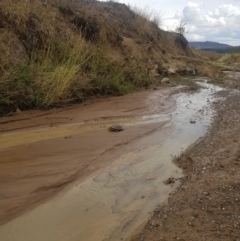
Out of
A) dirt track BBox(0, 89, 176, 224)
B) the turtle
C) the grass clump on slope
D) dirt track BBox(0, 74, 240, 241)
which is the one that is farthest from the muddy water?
the grass clump on slope

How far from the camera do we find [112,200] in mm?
3443

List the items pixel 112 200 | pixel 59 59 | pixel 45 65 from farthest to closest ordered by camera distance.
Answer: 1. pixel 59 59
2. pixel 45 65
3. pixel 112 200

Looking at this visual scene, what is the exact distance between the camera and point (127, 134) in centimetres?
580

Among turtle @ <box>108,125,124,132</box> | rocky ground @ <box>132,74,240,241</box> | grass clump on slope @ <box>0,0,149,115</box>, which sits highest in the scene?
grass clump on slope @ <box>0,0,149,115</box>

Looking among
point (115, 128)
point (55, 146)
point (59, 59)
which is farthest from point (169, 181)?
point (59, 59)

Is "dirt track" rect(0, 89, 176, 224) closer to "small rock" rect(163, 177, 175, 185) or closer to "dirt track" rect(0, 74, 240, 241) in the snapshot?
"dirt track" rect(0, 74, 240, 241)

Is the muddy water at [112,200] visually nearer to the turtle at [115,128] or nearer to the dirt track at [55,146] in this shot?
the dirt track at [55,146]

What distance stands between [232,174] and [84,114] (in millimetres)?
3777

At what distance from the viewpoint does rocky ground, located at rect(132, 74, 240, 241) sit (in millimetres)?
2680

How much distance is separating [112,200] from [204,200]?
0.98 meters

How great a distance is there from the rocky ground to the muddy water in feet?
0.61

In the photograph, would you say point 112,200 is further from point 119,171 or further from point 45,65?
point 45,65

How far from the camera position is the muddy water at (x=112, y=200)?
2824 mm

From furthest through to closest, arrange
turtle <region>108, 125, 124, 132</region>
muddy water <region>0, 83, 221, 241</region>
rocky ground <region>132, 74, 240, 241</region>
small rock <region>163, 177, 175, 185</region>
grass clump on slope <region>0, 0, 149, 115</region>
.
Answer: grass clump on slope <region>0, 0, 149, 115</region> < turtle <region>108, 125, 124, 132</region> < small rock <region>163, 177, 175, 185</region> < muddy water <region>0, 83, 221, 241</region> < rocky ground <region>132, 74, 240, 241</region>
